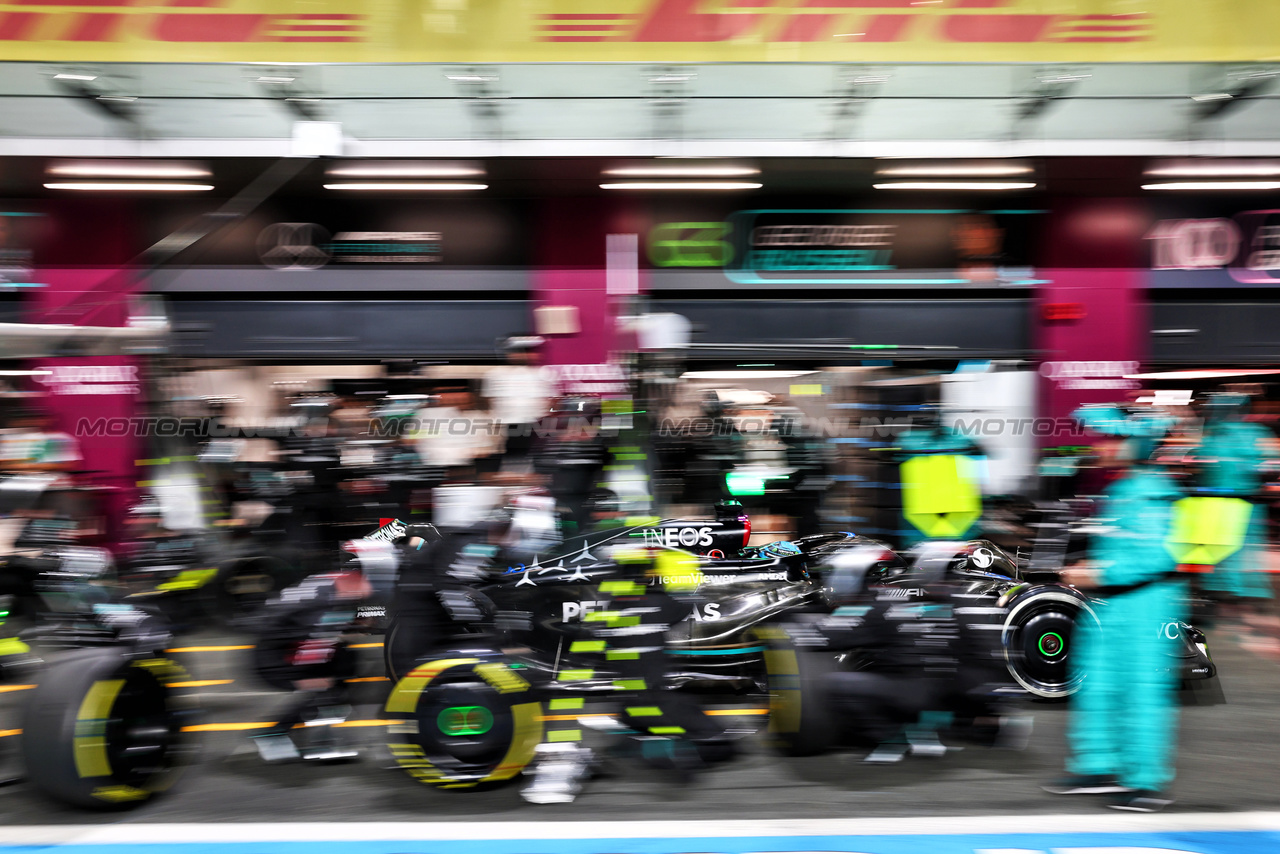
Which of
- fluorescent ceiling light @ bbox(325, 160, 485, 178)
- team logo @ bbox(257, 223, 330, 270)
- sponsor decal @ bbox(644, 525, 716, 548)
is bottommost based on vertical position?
sponsor decal @ bbox(644, 525, 716, 548)

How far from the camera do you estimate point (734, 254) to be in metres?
10.0

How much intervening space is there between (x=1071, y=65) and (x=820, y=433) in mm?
4227

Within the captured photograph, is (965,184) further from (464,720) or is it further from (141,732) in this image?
(141,732)

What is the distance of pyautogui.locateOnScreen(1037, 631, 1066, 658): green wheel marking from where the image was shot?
16.8 ft

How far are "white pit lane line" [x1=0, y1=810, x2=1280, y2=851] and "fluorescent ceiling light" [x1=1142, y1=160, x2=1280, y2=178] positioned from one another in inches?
303

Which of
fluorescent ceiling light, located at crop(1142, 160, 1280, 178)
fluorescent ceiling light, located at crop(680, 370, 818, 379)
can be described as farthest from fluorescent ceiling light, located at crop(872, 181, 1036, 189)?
fluorescent ceiling light, located at crop(680, 370, 818, 379)

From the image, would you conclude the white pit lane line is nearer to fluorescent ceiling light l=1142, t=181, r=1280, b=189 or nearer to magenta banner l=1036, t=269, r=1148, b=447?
magenta banner l=1036, t=269, r=1148, b=447

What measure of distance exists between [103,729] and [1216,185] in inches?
453

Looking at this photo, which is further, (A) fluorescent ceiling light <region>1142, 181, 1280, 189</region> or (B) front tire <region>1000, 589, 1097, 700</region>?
(A) fluorescent ceiling light <region>1142, 181, 1280, 189</region>

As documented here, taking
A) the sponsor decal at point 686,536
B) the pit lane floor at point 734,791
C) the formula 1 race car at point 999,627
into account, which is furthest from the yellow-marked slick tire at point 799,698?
the sponsor decal at point 686,536

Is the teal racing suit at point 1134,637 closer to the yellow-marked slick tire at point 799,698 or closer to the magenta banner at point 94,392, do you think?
the yellow-marked slick tire at point 799,698

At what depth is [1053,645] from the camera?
5129 mm

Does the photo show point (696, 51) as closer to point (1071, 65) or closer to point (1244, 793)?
point (1071, 65)

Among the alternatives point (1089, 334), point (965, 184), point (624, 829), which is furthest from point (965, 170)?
point (624, 829)
